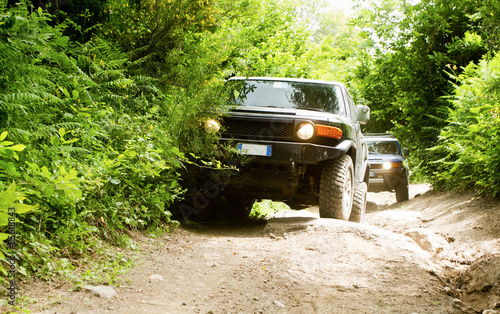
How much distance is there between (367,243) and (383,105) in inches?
563

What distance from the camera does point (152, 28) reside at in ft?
18.6

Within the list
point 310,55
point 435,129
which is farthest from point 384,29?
point 435,129

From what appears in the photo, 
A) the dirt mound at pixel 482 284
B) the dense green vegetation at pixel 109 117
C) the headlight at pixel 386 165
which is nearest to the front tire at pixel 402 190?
the headlight at pixel 386 165

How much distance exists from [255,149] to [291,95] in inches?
56.3

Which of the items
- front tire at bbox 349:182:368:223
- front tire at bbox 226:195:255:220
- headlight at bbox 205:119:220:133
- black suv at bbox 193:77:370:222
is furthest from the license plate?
front tire at bbox 349:182:368:223

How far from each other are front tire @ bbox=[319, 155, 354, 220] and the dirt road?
25cm

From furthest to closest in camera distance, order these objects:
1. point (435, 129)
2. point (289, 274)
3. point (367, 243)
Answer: point (435, 129), point (367, 243), point (289, 274)

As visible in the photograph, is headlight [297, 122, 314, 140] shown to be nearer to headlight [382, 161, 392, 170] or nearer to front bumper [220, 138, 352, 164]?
front bumper [220, 138, 352, 164]

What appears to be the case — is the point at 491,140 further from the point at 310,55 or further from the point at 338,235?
the point at 310,55

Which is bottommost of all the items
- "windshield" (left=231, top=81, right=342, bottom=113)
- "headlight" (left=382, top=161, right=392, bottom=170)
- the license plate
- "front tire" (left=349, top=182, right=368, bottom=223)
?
"front tire" (left=349, top=182, right=368, bottom=223)

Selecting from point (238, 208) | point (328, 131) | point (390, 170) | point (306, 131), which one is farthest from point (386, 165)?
point (306, 131)

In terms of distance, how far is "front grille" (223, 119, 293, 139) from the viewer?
215 inches

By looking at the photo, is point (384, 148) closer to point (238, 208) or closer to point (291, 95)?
point (238, 208)

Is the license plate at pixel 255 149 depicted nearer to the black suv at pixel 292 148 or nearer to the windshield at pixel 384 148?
the black suv at pixel 292 148
